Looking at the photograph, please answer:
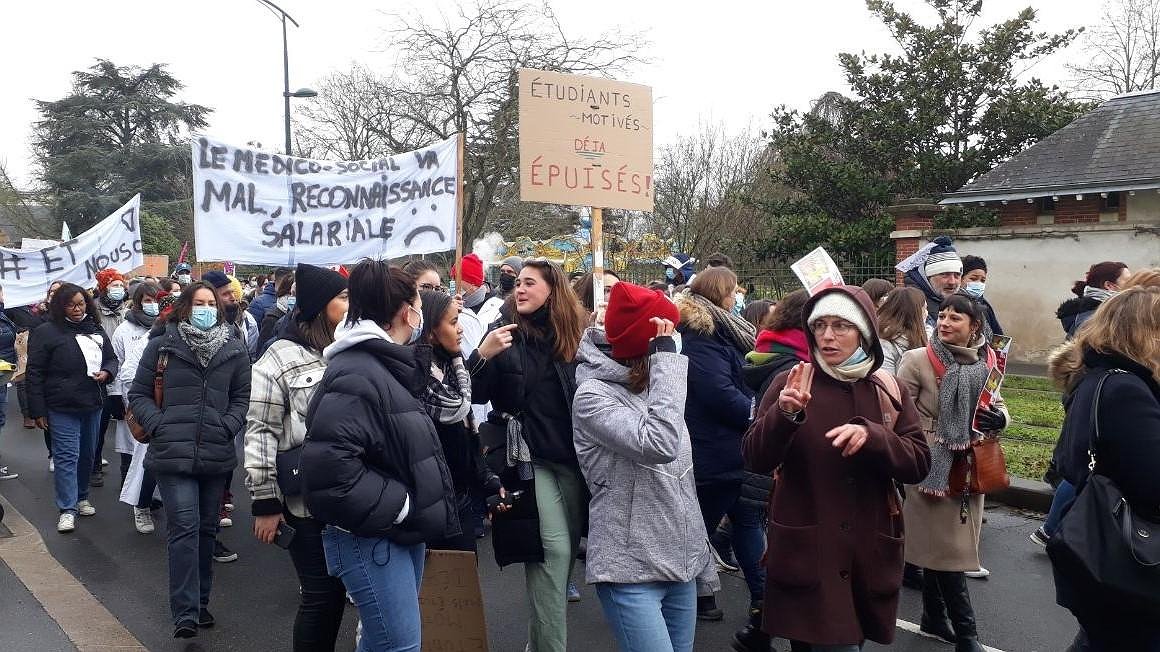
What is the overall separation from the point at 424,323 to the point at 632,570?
1.55 meters

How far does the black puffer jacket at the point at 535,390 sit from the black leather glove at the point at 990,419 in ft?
6.97

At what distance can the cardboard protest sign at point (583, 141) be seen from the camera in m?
4.87

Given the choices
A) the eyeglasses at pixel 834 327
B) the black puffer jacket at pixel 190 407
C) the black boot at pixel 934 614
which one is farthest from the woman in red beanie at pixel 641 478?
the black puffer jacket at pixel 190 407

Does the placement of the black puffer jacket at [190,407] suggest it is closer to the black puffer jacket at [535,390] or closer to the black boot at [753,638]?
the black puffer jacket at [535,390]

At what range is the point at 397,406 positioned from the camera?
2.88 m

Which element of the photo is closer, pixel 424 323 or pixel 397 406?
pixel 397 406

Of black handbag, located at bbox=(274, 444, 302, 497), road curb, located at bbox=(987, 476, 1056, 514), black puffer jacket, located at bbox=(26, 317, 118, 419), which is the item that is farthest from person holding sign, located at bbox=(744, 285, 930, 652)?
black puffer jacket, located at bbox=(26, 317, 118, 419)

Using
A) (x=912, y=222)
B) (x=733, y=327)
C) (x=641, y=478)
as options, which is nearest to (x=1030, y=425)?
(x=733, y=327)

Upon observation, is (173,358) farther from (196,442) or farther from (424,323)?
(424,323)

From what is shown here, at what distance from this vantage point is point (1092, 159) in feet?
57.0

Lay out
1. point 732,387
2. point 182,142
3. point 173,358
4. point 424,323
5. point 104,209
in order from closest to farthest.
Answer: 1. point 424,323
2. point 732,387
3. point 173,358
4. point 104,209
5. point 182,142

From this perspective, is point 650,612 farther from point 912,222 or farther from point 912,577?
point 912,222

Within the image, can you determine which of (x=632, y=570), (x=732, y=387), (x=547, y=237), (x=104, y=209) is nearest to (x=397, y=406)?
(x=632, y=570)

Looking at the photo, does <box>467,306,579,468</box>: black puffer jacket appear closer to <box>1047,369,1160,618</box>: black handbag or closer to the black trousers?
the black trousers
